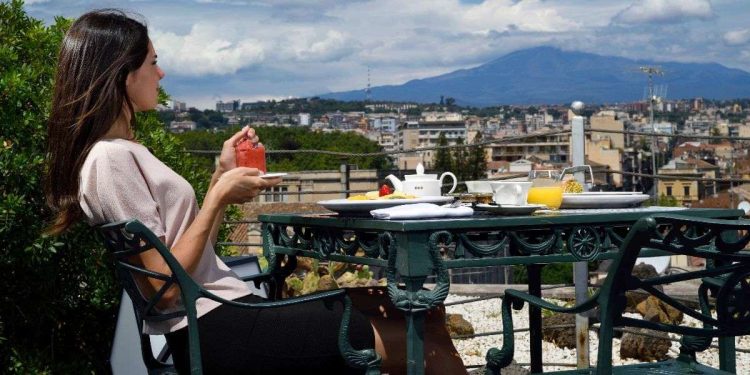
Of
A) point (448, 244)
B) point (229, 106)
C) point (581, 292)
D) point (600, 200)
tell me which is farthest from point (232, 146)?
point (229, 106)

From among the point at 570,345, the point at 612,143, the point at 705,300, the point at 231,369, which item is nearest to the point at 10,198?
the point at 231,369

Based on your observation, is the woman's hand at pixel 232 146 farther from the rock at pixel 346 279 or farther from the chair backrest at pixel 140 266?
the rock at pixel 346 279

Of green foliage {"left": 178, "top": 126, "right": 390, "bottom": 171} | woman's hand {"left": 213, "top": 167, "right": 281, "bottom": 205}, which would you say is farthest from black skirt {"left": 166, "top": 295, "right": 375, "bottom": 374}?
green foliage {"left": 178, "top": 126, "right": 390, "bottom": 171}

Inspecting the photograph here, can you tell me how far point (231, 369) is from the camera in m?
2.11

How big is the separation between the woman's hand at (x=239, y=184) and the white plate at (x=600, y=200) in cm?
72

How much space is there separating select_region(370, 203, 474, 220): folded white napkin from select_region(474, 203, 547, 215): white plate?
7 cm

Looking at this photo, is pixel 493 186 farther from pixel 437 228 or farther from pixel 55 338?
pixel 55 338

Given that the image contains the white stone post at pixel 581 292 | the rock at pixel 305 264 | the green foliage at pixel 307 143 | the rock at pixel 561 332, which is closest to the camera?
the white stone post at pixel 581 292

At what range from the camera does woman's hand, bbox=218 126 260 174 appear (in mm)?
2314

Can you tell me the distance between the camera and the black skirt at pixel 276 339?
A: 2107 mm

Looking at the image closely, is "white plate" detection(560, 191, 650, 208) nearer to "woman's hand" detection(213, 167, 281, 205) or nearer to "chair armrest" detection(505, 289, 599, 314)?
"chair armrest" detection(505, 289, 599, 314)

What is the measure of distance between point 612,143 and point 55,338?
105 meters

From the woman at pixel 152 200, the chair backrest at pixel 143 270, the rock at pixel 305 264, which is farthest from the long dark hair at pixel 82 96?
the rock at pixel 305 264

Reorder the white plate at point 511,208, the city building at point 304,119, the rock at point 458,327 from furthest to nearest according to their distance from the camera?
the city building at point 304,119, the rock at point 458,327, the white plate at point 511,208
